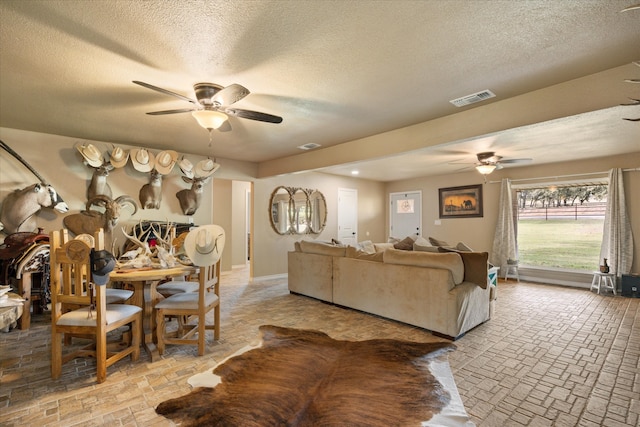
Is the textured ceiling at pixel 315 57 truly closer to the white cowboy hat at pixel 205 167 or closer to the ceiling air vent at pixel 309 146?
the ceiling air vent at pixel 309 146

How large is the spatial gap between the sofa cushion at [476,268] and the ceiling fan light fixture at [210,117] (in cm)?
307

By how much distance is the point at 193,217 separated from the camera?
581 cm

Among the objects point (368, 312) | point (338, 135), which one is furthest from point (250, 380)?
point (338, 135)

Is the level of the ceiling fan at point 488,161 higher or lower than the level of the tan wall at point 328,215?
higher

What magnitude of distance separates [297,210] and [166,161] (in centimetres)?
Result: 321

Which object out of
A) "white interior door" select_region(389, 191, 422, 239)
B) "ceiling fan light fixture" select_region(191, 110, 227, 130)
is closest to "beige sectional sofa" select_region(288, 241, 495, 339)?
"ceiling fan light fixture" select_region(191, 110, 227, 130)

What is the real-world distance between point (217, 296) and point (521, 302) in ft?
15.7

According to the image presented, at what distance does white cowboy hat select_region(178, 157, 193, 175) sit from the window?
712 cm

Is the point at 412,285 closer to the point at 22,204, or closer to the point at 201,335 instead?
the point at 201,335

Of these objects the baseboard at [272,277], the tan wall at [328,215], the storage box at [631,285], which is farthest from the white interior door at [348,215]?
the storage box at [631,285]

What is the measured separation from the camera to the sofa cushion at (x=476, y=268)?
3.40 metres

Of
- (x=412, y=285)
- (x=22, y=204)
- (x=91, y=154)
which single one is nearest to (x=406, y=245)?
(x=412, y=285)

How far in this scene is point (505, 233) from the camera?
6.91 metres

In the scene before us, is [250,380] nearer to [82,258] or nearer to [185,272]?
[185,272]
